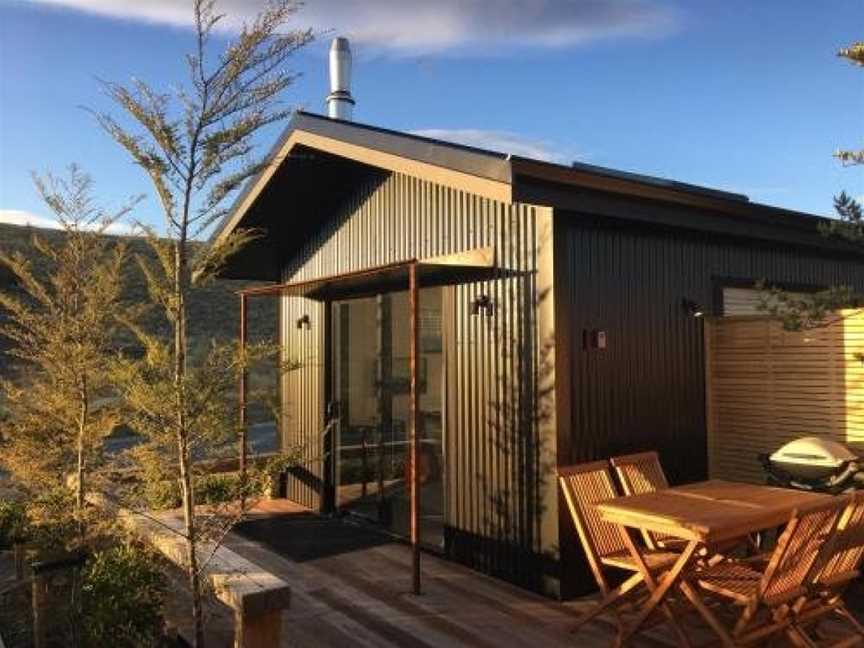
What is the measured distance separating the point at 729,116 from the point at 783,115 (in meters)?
1.66

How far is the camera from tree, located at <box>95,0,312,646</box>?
3990mm

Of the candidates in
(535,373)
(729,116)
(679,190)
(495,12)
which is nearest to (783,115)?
(729,116)

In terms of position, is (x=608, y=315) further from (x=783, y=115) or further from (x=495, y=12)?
(x=783, y=115)

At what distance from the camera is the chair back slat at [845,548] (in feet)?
13.4

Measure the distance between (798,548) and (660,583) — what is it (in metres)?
0.77

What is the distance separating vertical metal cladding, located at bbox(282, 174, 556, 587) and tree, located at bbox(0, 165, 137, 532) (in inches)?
91.2

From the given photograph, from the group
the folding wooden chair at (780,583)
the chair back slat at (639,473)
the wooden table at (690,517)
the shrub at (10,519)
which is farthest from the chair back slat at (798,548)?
the shrub at (10,519)

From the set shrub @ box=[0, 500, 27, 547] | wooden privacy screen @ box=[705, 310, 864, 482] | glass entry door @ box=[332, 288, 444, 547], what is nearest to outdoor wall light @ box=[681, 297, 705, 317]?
wooden privacy screen @ box=[705, 310, 864, 482]

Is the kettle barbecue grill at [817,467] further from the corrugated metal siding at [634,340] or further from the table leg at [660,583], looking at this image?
the table leg at [660,583]

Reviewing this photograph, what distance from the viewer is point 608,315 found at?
5828mm

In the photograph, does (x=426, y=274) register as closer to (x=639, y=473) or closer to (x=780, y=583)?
(x=639, y=473)

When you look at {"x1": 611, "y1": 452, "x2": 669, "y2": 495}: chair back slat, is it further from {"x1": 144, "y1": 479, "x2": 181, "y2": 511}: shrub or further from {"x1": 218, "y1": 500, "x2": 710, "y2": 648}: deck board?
{"x1": 144, "y1": 479, "x2": 181, "y2": 511}: shrub

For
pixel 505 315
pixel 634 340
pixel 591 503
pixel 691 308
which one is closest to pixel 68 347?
pixel 505 315

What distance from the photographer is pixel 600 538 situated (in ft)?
16.2
